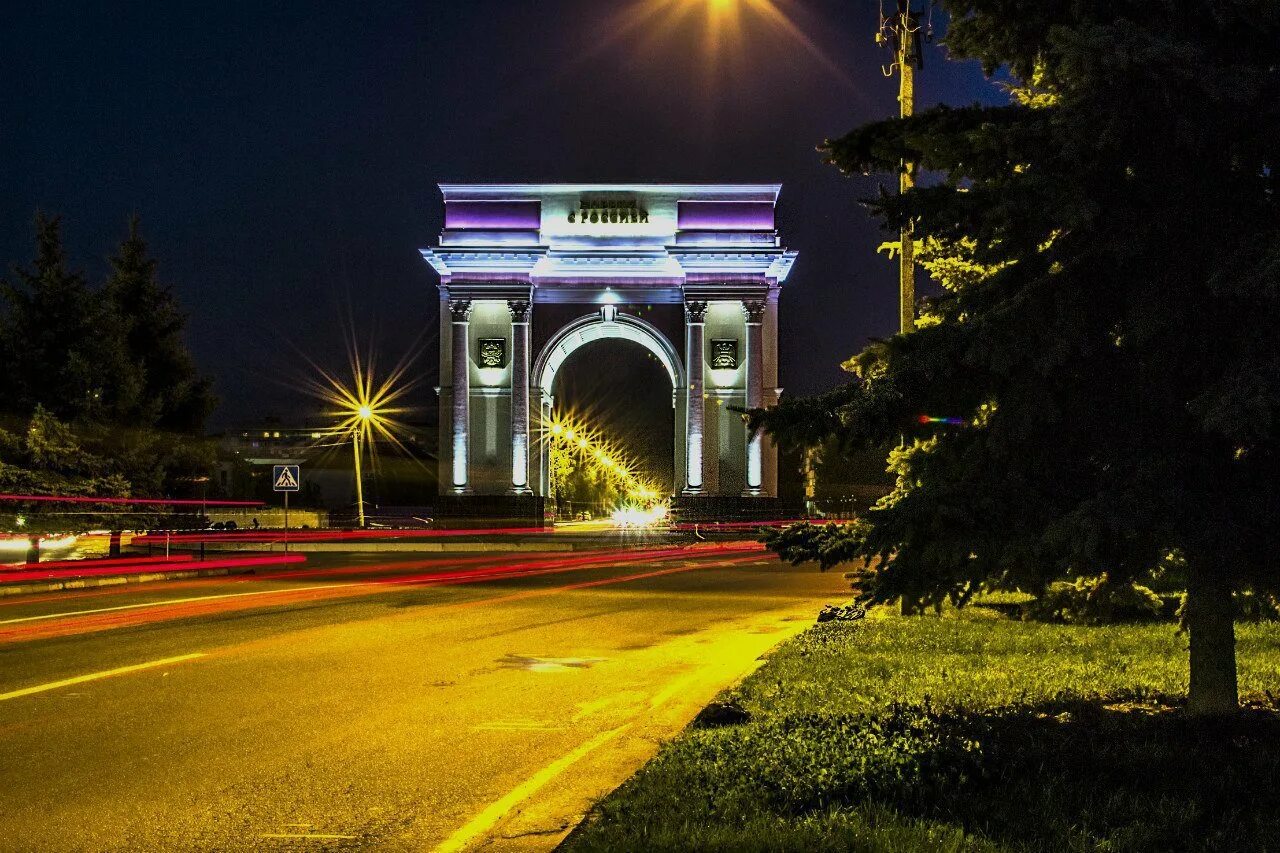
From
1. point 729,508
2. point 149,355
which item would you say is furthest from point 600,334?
point 149,355

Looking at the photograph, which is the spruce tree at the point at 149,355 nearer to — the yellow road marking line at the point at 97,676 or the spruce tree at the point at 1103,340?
the yellow road marking line at the point at 97,676

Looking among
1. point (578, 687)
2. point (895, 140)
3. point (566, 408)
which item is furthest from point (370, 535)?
point (566, 408)

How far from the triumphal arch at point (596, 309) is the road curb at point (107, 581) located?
3269 centimetres

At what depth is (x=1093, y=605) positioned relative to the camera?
1315 centimetres

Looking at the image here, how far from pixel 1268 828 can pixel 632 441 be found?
13954 cm

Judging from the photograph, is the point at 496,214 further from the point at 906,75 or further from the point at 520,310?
the point at 906,75

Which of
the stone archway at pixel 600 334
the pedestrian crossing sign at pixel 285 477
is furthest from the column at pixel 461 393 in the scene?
the pedestrian crossing sign at pixel 285 477

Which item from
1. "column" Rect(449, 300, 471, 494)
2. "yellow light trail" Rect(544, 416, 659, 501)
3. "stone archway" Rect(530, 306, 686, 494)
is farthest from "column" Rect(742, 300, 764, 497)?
"yellow light trail" Rect(544, 416, 659, 501)

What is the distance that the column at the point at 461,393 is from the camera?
6128cm

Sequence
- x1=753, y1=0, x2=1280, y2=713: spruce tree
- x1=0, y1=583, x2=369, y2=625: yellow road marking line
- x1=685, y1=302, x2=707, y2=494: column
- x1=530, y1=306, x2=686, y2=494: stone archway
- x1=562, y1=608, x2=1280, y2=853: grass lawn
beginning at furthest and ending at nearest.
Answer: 1. x1=530, y1=306, x2=686, y2=494: stone archway
2. x1=685, y1=302, x2=707, y2=494: column
3. x1=0, y1=583, x2=369, y2=625: yellow road marking line
4. x1=753, y1=0, x2=1280, y2=713: spruce tree
5. x1=562, y1=608, x2=1280, y2=853: grass lawn

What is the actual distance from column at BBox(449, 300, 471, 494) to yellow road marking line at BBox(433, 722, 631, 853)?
2103 inches

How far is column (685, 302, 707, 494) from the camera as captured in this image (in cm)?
6069

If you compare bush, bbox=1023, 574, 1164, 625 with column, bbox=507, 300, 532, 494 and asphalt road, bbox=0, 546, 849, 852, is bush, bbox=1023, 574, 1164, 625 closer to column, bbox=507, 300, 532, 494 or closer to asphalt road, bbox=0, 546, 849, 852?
asphalt road, bbox=0, 546, 849, 852

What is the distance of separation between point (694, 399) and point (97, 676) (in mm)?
50867
